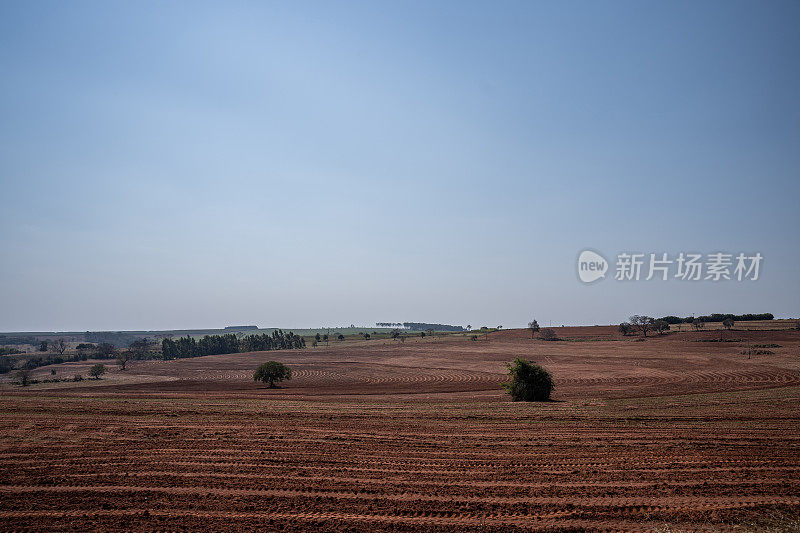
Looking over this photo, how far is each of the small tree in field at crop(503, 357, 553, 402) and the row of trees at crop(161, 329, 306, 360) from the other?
134 m

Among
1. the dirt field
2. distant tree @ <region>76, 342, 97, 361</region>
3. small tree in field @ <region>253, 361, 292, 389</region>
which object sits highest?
the dirt field

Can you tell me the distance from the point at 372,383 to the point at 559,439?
48607mm

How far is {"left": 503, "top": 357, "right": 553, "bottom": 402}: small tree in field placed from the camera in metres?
33.9

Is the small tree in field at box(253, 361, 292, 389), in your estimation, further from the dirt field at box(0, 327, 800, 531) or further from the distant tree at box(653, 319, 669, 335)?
the distant tree at box(653, 319, 669, 335)

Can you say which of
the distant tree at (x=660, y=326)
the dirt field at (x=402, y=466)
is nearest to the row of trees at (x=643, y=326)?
the distant tree at (x=660, y=326)

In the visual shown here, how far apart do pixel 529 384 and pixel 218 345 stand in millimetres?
145431

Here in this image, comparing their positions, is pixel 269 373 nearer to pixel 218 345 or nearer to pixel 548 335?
pixel 548 335

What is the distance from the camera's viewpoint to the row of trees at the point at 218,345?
14188cm

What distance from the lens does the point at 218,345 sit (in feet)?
513

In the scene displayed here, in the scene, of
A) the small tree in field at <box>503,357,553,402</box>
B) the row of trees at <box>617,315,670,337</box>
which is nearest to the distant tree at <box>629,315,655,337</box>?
the row of trees at <box>617,315,670,337</box>

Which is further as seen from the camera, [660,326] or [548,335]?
[548,335]

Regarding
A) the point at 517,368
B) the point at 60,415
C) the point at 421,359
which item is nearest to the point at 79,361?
the point at 421,359

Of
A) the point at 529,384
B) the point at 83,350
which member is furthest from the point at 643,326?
the point at 83,350

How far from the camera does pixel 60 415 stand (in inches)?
1009
